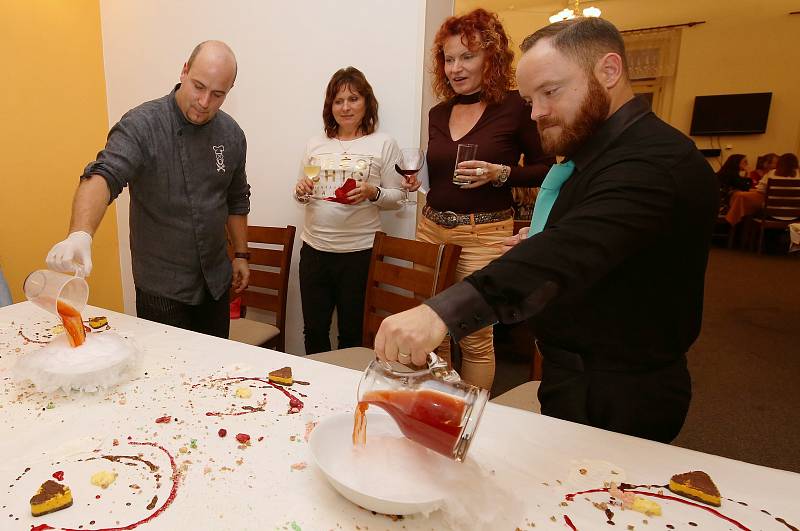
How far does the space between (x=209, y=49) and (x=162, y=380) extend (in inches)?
45.5

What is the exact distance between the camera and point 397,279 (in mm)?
2162

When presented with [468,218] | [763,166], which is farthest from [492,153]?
[763,166]

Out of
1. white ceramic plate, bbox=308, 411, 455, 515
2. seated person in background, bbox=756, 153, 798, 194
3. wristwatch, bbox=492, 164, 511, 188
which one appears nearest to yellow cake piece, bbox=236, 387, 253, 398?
white ceramic plate, bbox=308, 411, 455, 515

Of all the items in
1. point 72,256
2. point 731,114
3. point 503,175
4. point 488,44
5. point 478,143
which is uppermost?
point 731,114

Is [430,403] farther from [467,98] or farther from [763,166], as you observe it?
[763,166]

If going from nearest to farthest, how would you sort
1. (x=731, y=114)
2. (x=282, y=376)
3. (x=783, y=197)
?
(x=282, y=376), (x=783, y=197), (x=731, y=114)

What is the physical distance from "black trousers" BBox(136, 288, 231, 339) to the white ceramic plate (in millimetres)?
1297

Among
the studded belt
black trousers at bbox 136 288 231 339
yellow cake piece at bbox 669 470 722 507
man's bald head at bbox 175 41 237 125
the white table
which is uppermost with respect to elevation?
man's bald head at bbox 175 41 237 125

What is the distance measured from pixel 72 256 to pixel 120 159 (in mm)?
461

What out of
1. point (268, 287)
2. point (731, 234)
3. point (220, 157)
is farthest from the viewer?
point (731, 234)

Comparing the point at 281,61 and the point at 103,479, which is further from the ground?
the point at 281,61

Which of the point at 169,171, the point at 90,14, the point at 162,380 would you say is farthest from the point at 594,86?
the point at 90,14

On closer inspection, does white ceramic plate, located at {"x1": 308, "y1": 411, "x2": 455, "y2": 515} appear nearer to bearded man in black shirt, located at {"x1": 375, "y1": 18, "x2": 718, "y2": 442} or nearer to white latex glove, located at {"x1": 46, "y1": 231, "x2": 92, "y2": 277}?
bearded man in black shirt, located at {"x1": 375, "y1": 18, "x2": 718, "y2": 442}

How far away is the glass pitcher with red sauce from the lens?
82cm
